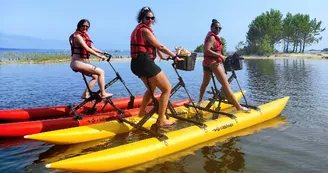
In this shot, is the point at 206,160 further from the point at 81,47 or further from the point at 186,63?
the point at 81,47

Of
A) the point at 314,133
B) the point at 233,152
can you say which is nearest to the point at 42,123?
the point at 233,152

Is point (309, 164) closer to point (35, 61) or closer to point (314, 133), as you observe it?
point (314, 133)

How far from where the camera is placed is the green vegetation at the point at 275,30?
76756 millimetres

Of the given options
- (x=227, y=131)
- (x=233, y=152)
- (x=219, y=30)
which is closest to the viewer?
(x=233, y=152)

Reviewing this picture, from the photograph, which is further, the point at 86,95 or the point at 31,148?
the point at 86,95

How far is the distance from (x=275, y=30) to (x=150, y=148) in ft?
255

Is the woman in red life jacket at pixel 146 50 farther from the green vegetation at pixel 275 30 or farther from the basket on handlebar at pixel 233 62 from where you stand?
the green vegetation at pixel 275 30

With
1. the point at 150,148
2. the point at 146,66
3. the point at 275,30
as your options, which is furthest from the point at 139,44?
the point at 275,30

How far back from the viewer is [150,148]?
6242 mm

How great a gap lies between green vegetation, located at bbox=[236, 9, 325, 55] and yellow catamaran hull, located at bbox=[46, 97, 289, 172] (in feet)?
230

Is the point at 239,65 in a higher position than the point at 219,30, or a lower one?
lower

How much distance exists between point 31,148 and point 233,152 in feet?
15.5

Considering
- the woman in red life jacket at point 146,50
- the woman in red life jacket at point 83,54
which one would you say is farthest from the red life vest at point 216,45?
the woman in red life jacket at point 83,54

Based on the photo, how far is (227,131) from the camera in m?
8.13
